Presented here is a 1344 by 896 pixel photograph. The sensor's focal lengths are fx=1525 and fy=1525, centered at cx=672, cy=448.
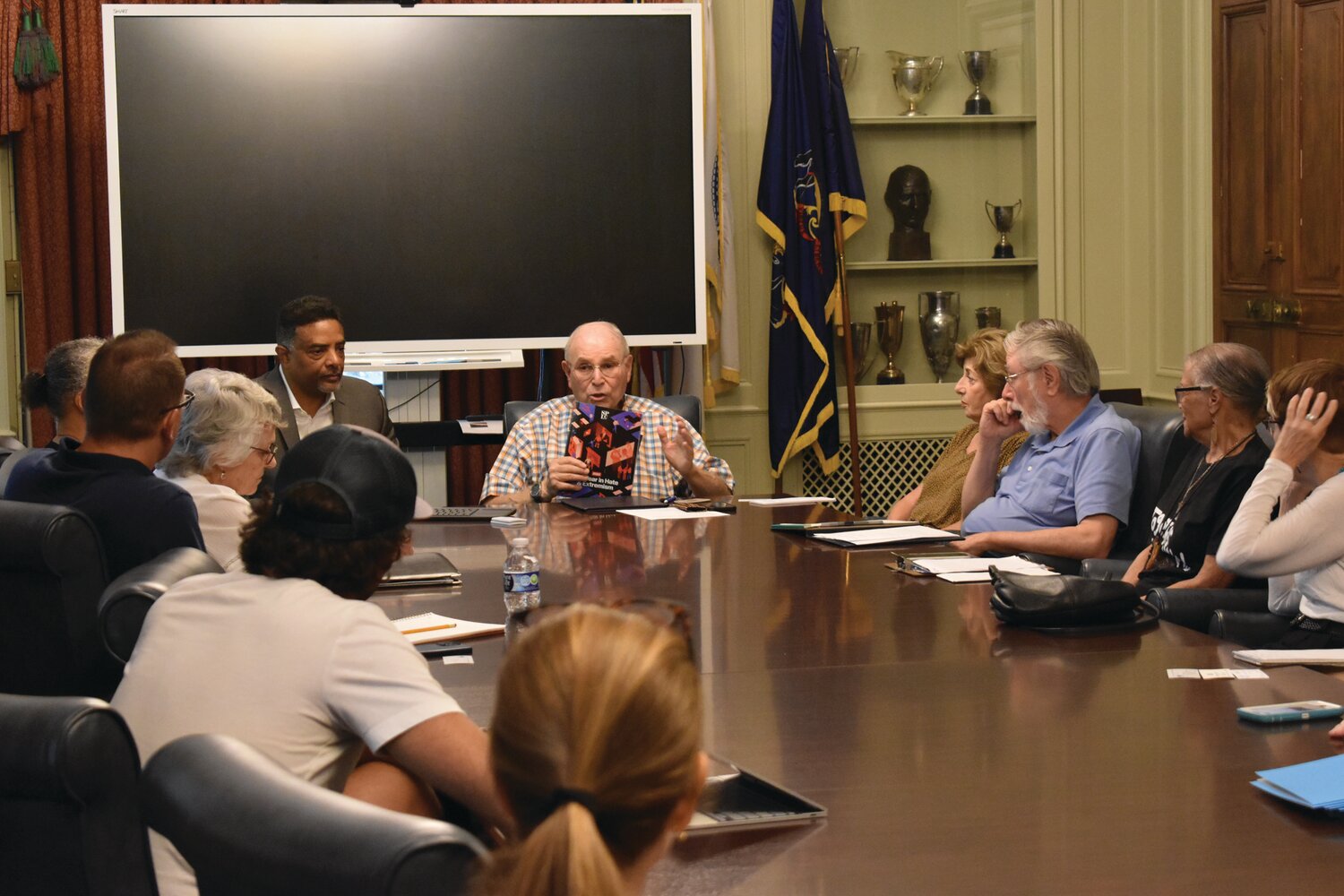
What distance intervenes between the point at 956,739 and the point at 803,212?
4347mm

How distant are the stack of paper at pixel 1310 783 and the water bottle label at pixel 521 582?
53.2 inches

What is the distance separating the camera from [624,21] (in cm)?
557

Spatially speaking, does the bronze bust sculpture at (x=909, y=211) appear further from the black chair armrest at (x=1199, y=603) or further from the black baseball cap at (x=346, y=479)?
the black baseball cap at (x=346, y=479)

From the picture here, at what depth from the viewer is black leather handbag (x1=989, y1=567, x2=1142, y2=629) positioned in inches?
100

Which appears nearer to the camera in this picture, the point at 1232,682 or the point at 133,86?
the point at 1232,682

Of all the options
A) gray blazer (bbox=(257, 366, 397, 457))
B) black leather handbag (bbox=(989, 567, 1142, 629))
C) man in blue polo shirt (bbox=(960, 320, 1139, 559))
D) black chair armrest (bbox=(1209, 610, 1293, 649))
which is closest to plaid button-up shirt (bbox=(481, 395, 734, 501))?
gray blazer (bbox=(257, 366, 397, 457))

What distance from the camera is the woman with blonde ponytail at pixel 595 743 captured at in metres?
0.92

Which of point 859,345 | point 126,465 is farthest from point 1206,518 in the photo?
point 859,345

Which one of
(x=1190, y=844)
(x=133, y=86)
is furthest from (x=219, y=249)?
(x=1190, y=844)

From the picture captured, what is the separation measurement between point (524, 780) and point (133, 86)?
4976mm

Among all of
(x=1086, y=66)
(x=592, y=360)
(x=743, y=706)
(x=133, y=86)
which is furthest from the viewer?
(x=1086, y=66)

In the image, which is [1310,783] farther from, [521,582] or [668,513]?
A: [668,513]

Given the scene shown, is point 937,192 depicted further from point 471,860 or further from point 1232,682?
point 471,860

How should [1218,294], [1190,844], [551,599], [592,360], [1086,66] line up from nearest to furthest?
[1190,844]
[551,599]
[592,360]
[1218,294]
[1086,66]
